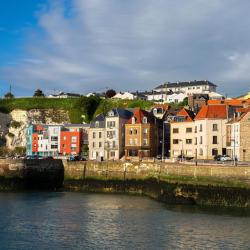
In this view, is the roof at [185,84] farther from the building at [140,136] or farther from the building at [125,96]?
the building at [140,136]

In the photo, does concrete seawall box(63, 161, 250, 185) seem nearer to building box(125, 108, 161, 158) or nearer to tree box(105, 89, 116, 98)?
building box(125, 108, 161, 158)

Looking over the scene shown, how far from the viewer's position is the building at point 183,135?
7300 centimetres

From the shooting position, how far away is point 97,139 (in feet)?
262

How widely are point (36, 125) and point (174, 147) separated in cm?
3199

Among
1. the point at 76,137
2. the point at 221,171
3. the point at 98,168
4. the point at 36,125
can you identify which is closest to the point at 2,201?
the point at 98,168

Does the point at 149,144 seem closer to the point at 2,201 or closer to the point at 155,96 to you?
the point at 2,201

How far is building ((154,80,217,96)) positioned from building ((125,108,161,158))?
51.8m

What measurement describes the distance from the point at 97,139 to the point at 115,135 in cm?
377

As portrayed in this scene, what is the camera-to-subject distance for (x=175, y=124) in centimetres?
7512

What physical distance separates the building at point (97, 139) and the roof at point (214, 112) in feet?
56.5

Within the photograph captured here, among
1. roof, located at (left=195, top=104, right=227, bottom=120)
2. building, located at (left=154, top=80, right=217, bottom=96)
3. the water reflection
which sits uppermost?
building, located at (left=154, top=80, right=217, bottom=96)

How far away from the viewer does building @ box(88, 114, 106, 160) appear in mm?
79375

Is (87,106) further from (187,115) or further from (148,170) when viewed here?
(148,170)

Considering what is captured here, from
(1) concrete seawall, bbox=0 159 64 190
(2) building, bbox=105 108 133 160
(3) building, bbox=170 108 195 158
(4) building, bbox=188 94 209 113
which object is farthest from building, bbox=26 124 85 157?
(1) concrete seawall, bbox=0 159 64 190
